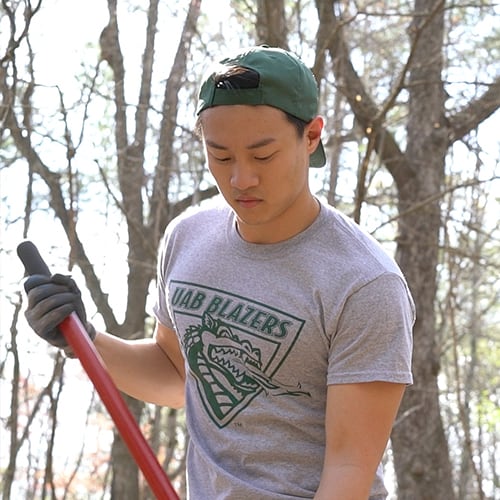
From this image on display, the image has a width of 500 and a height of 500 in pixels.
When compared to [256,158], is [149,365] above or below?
below

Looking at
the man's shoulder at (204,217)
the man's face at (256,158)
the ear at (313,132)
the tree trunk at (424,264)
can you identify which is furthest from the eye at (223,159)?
the tree trunk at (424,264)

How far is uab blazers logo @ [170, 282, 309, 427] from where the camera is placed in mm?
1889

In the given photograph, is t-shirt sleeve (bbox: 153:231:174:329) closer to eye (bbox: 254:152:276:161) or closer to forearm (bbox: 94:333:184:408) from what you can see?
forearm (bbox: 94:333:184:408)

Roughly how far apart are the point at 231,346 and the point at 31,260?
558 mm

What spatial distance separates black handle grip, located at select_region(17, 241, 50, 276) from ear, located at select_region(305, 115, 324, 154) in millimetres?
668

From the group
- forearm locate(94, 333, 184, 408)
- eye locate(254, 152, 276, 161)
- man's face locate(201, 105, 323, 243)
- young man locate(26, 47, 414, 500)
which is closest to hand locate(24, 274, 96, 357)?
young man locate(26, 47, 414, 500)

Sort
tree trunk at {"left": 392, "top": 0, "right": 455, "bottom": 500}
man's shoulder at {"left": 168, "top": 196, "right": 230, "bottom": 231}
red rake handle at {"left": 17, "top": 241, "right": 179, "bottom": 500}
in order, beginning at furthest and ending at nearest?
1. tree trunk at {"left": 392, "top": 0, "right": 455, "bottom": 500}
2. man's shoulder at {"left": 168, "top": 196, "right": 230, "bottom": 231}
3. red rake handle at {"left": 17, "top": 241, "right": 179, "bottom": 500}

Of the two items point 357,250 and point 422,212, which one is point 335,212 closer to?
point 357,250

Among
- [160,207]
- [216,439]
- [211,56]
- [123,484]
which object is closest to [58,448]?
[123,484]

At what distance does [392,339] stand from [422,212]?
419cm

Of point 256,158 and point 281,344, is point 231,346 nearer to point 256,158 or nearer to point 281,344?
point 281,344

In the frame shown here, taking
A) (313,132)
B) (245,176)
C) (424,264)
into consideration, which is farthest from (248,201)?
(424,264)

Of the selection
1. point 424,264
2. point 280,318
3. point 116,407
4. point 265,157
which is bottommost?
point 116,407

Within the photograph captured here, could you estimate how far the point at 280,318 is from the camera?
1882 millimetres
